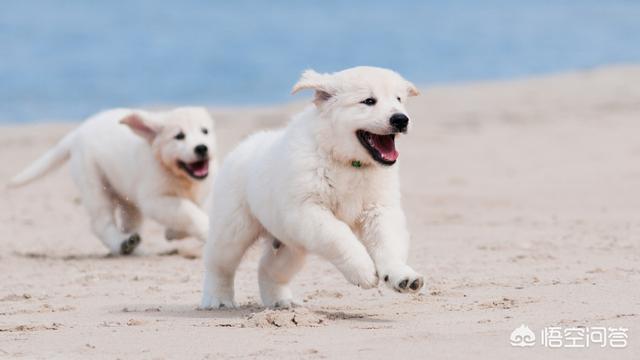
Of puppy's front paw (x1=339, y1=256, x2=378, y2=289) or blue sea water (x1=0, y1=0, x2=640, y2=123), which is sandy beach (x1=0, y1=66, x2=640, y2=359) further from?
blue sea water (x1=0, y1=0, x2=640, y2=123)

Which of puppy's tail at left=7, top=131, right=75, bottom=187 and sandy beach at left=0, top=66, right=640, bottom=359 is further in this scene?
puppy's tail at left=7, top=131, right=75, bottom=187

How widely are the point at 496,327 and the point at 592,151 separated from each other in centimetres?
946

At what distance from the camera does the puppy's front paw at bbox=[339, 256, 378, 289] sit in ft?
21.2

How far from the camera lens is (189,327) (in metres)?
6.62

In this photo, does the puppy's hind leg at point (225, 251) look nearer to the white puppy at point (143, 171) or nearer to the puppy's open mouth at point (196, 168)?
the white puppy at point (143, 171)

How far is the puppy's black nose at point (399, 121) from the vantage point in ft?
21.9

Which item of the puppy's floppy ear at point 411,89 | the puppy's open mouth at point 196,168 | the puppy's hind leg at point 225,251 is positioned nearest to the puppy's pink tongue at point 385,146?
the puppy's floppy ear at point 411,89

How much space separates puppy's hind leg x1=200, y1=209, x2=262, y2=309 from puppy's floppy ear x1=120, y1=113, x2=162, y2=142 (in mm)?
2809

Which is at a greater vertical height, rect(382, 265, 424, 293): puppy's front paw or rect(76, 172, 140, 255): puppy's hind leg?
rect(76, 172, 140, 255): puppy's hind leg

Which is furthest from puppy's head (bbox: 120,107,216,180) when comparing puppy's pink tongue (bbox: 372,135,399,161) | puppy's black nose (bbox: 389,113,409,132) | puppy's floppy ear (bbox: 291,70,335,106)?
puppy's black nose (bbox: 389,113,409,132)

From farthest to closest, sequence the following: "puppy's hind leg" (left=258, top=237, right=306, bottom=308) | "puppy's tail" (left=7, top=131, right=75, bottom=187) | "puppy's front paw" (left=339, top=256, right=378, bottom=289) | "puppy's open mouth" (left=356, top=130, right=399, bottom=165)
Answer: "puppy's tail" (left=7, top=131, right=75, bottom=187)
"puppy's hind leg" (left=258, top=237, right=306, bottom=308)
"puppy's open mouth" (left=356, top=130, right=399, bottom=165)
"puppy's front paw" (left=339, top=256, right=378, bottom=289)

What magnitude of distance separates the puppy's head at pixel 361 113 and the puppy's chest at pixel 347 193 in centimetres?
9

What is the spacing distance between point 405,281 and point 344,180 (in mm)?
700

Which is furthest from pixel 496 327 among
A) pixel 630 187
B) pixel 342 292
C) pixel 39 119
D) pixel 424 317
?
pixel 39 119
